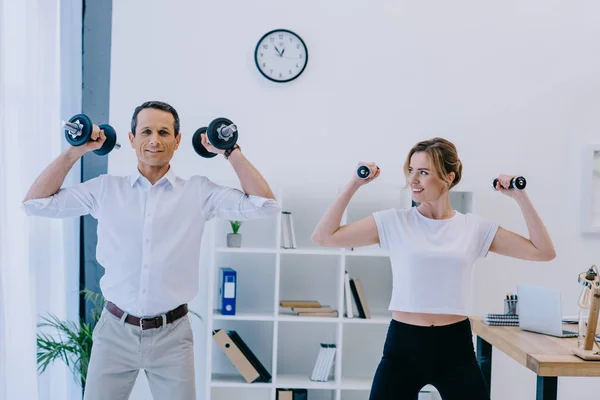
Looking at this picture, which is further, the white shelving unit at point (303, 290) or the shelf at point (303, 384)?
the white shelving unit at point (303, 290)

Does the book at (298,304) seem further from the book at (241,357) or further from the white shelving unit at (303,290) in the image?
the book at (241,357)

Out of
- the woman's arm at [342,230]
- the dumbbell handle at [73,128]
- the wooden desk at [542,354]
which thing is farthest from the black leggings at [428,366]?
the dumbbell handle at [73,128]

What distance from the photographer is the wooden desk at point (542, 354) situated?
2762 millimetres

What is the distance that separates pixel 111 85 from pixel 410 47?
1.80 metres

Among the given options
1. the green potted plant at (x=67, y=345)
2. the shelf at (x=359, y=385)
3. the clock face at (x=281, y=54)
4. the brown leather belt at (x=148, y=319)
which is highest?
the clock face at (x=281, y=54)

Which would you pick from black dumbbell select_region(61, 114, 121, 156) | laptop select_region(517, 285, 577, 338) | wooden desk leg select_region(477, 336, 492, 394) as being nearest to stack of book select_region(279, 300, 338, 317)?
wooden desk leg select_region(477, 336, 492, 394)

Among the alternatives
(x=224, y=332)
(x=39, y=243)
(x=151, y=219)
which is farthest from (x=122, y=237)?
(x=224, y=332)

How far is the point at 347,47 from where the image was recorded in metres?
4.47

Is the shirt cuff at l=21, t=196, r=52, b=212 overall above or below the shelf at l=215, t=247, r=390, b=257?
above

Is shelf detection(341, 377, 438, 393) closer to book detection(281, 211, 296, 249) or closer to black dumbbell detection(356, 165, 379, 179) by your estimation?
book detection(281, 211, 296, 249)

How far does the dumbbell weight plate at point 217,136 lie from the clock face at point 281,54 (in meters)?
1.85

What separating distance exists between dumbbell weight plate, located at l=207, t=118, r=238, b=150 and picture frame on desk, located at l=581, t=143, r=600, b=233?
Answer: 8.77 ft

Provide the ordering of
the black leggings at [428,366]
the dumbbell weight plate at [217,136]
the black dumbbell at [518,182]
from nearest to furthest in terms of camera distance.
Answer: the dumbbell weight plate at [217,136], the black leggings at [428,366], the black dumbbell at [518,182]

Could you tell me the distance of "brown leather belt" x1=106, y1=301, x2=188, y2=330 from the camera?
262 cm
